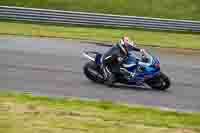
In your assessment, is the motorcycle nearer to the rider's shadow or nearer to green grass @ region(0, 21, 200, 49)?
the rider's shadow

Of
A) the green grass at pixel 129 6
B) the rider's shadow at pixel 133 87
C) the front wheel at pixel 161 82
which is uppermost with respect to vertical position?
the green grass at pixel 129 6

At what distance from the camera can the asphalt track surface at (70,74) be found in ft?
48.9

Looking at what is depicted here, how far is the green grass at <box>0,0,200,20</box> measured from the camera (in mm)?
29469

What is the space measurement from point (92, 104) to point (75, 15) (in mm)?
14933

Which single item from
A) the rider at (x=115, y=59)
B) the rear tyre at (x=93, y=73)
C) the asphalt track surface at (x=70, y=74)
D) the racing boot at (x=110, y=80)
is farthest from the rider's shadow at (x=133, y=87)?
the rear tyre at (x=93, y=73)

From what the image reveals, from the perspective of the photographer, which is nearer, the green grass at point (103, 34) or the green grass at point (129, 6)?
the green grass at point (103, 34)

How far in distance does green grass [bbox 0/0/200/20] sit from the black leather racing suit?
13.2 metres

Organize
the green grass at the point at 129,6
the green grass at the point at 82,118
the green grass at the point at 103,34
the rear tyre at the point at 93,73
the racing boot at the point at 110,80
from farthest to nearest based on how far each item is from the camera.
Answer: the green grass at the point at 129,6 < the green grass at the point at 103,34 < the rear tyre at the point at 93,73 < the racing boot at the point at 110,80 < the green grass at the point at 82,118

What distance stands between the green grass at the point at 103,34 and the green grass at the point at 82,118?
11.4 meters

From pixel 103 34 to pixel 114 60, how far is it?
8895mm

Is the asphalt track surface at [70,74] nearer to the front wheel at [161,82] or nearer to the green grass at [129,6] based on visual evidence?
the front wheel at [161,82]

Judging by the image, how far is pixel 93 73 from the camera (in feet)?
54.0

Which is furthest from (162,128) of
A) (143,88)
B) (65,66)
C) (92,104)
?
(65,66)

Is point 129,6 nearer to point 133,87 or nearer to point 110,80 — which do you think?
point 133,87
